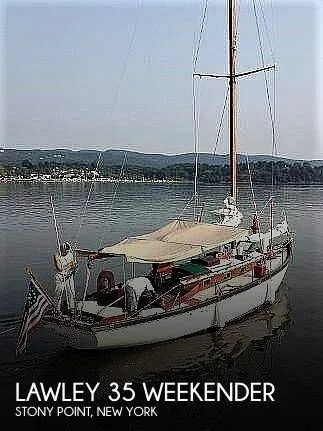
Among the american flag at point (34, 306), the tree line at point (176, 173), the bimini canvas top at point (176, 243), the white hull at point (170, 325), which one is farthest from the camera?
the tree line at point (176, 173)

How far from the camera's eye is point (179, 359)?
24.8 ft

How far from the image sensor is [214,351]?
310 inches

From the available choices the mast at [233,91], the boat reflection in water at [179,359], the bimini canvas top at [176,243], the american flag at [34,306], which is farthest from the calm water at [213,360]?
the mast at [233,91]

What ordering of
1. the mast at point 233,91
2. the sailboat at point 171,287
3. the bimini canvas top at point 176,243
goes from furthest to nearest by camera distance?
the mast at point 233,91 < the bimini canvas top at point 176,243 < the sailboat at point 171,287

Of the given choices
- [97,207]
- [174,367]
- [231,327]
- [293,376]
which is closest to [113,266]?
[231,327]

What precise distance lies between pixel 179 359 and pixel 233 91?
217 inches

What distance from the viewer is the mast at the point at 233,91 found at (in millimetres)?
10875

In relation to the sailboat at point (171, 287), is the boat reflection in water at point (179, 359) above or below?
below

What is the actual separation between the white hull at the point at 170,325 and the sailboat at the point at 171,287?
1cm

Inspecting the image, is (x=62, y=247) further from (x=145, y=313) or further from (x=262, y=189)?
(x=262, y=189)

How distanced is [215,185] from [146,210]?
14123mm

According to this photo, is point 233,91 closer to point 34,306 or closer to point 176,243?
point 176,243

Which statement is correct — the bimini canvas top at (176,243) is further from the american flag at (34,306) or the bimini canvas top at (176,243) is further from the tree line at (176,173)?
the tree line at (176,173)

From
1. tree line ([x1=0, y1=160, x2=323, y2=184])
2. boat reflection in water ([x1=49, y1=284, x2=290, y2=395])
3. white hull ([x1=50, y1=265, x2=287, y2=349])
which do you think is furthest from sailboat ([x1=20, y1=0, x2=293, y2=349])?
tree line ([x1=0, y1=160, x2=323, y2=184])
